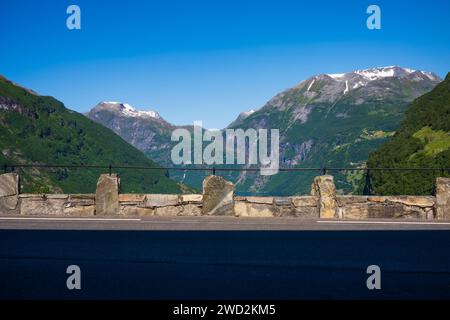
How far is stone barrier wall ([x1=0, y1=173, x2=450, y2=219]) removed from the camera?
611 inches

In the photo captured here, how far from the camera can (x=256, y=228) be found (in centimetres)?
1283

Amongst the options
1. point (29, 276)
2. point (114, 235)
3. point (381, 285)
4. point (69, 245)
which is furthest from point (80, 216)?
point (381, 285)

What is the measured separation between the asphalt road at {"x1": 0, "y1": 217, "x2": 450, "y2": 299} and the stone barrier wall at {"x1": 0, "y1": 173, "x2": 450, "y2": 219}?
2267 mm

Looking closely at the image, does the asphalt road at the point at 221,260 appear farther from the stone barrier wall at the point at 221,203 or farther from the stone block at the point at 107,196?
the stone block at the point at 107,196

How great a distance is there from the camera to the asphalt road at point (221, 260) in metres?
6.90

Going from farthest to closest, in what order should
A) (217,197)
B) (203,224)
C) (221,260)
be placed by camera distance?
(217,197) < (203,224) < (221,260)

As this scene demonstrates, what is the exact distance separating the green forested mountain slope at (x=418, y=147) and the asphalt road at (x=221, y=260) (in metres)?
88.9

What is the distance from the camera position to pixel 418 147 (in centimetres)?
14388

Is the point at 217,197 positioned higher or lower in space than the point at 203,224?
higher

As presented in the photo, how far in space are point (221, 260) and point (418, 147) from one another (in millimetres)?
142291

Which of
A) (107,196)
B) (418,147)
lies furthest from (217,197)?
(418,147)

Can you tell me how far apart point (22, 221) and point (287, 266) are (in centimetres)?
752

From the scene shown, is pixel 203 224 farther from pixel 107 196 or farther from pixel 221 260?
pixel 221 260
